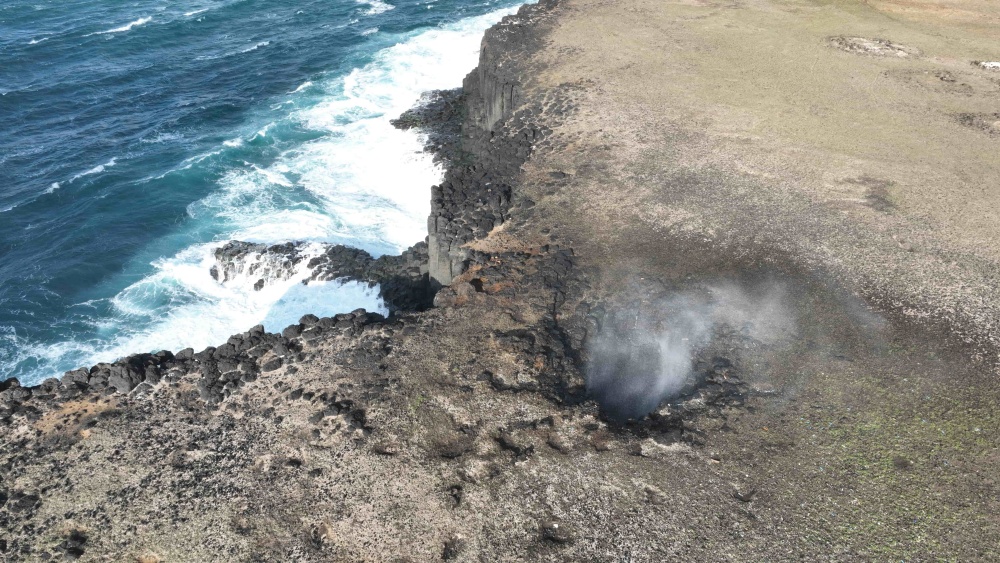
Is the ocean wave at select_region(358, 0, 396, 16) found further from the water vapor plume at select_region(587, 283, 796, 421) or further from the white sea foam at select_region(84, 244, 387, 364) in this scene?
the water vapor plume at select_region(587, 283, 796, 421)

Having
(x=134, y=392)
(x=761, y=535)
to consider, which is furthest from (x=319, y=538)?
(x=761, y=535)

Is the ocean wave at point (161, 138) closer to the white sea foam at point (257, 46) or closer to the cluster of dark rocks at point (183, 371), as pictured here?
the white sea foam at point (257, 46)

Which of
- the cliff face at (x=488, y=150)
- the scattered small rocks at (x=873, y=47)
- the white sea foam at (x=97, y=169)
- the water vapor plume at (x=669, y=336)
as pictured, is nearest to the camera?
the water vapor plume at (x=669, y=336)

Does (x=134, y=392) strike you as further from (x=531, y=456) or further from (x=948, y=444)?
(x=948, y=444)

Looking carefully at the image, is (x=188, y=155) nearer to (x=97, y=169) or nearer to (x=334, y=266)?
(x=97, y=169)

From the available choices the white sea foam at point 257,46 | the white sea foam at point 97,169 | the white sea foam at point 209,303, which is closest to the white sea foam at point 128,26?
the white sea foam at point 257,46

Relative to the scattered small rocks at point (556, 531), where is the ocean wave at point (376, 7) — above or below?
above

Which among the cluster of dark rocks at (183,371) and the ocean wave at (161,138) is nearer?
the cluster of dark rocks at (183,371)
